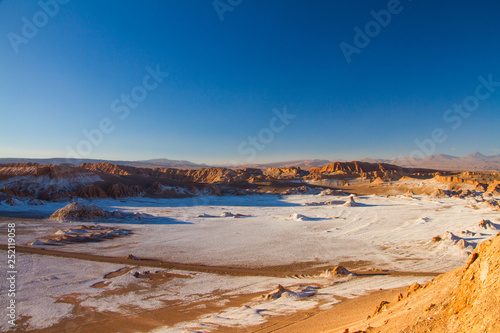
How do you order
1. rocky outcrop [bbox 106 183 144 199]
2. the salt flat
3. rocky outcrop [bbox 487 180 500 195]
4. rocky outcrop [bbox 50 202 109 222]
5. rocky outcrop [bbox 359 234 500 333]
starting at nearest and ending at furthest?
rocky outcrop [bbox 359 234 500 333]
the salt flat
rocky outcrop [bbox 50 202 109 222]
rocky outcrop [bbox 487 180 500 195]
rocky outcrop [bbox 106 183 144 199]

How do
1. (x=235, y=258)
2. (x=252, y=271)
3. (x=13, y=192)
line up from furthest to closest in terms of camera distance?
(x=13, y=192) < (x=235, y=258) < (x=252, y=271)

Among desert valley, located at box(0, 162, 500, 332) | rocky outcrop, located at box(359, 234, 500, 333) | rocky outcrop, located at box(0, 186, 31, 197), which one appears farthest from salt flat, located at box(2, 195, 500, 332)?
rocky outcrop, located at box(0, 186, 31, 197)

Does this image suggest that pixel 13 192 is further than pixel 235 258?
Yes

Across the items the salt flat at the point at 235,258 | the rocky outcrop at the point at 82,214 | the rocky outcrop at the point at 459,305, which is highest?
the rocky outcrop at the point at 459,305

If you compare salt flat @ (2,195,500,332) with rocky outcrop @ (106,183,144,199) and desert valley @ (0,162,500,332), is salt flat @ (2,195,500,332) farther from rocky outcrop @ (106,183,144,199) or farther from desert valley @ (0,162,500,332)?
rocky outcrop @ (106,183,144,199)

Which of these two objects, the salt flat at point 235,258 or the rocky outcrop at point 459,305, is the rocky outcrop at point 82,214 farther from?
the rocky outcrop at point 459,305

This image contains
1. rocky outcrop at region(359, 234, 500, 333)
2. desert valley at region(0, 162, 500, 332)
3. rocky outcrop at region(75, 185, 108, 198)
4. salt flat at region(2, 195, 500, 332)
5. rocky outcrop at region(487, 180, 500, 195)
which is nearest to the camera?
rocky outcrop at region(359, 234, 500, 333)

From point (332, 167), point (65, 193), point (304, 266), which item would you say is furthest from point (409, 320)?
point (332, 167)

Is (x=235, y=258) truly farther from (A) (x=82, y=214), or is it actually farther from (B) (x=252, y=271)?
(A) (x=82, y=214)

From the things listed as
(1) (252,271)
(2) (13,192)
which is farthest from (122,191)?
(1) (252,271)

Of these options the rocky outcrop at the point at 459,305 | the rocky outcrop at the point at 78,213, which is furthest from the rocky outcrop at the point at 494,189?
the rocky outcrop at the point at 78,213

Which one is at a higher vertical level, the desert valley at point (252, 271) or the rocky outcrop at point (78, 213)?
Answer: the rocky outcrop at point (78, 213)
